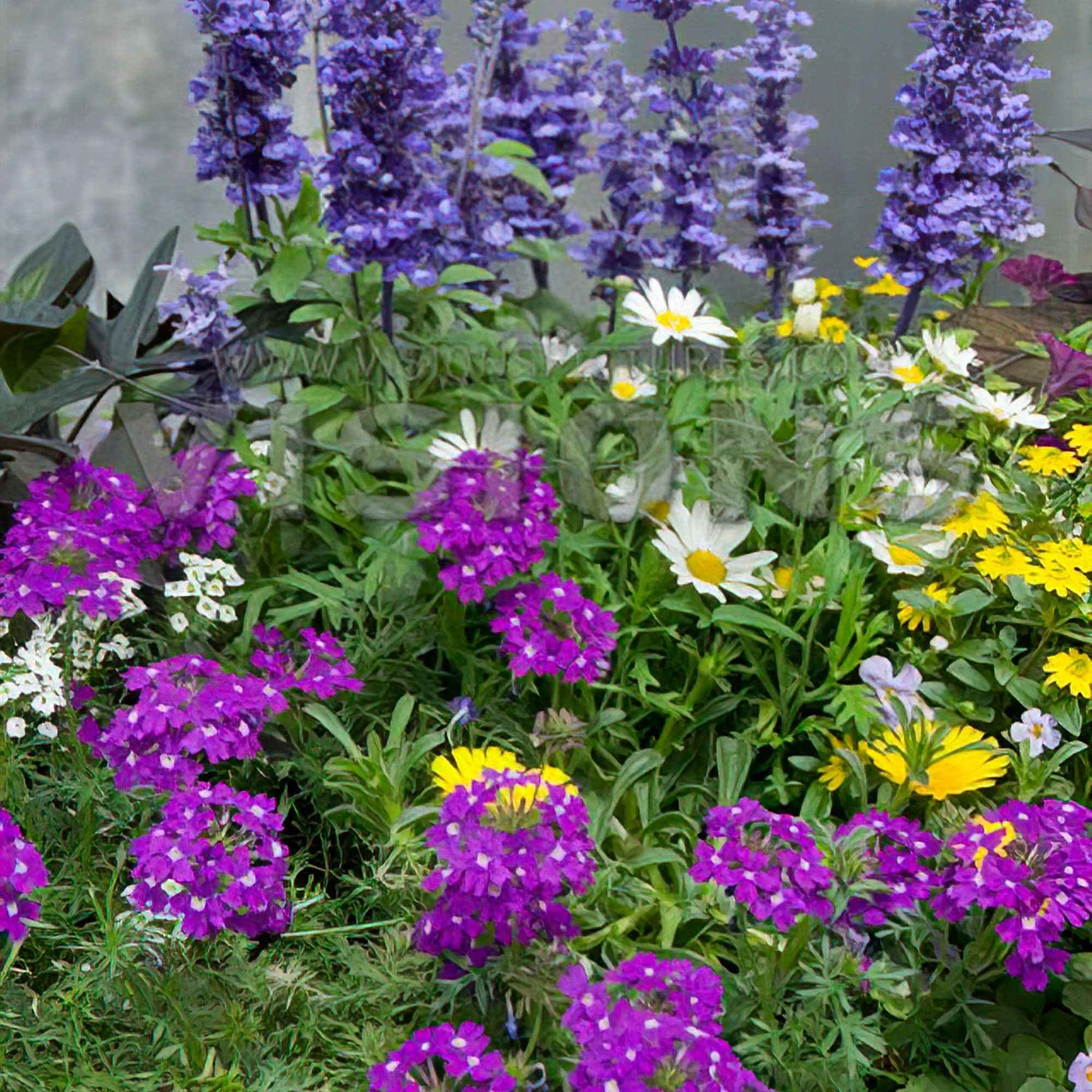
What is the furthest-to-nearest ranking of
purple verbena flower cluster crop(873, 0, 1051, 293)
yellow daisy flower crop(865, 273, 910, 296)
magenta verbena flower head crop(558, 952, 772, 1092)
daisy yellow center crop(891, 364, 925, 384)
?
1. yellow daisy flower crop(865, 273, 910, 296)
2. purple verbena flower cluster crop(873, 0, 1051, 293)
3. daisy yellow center crop(891, 364, 925, 384)
4. magenta verbena flower head crop(558, 952, 772, 1092)

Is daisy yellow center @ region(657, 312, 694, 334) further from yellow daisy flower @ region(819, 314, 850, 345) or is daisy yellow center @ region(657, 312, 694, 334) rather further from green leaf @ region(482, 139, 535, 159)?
green leaf @ region(482, 139, 535, 159)

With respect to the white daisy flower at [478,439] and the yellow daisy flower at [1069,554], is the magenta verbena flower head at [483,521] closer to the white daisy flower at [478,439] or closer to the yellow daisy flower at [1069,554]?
the white daisy flower at [478,439]

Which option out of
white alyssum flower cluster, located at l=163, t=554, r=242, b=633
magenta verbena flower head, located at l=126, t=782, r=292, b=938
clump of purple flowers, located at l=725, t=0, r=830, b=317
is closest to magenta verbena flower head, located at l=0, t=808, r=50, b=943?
magenta verbena flower head, located at l=126, t=782, r=292, b=938

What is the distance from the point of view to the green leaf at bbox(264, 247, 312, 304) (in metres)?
1.92

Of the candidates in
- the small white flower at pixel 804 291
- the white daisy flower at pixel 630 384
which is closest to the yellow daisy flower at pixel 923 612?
the white daisy flower at pixel 630 384

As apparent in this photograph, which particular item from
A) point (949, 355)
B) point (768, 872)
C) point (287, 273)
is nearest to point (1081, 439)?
point (949, 355)

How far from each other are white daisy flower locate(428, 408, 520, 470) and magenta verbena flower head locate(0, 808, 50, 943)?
0.79 m

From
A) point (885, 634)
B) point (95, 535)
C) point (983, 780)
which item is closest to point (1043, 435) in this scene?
point (885, 634)

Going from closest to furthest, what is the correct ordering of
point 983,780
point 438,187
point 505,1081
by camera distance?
1. point 505,1081
2. point 983,780
3. point 438,187

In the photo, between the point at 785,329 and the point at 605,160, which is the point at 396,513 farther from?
the point at 605,160

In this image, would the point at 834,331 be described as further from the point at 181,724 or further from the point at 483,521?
the point at 181,724

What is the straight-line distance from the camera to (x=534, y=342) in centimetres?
224

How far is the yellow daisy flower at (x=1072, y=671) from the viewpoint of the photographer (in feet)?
4.78

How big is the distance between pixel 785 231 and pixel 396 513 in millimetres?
1007
